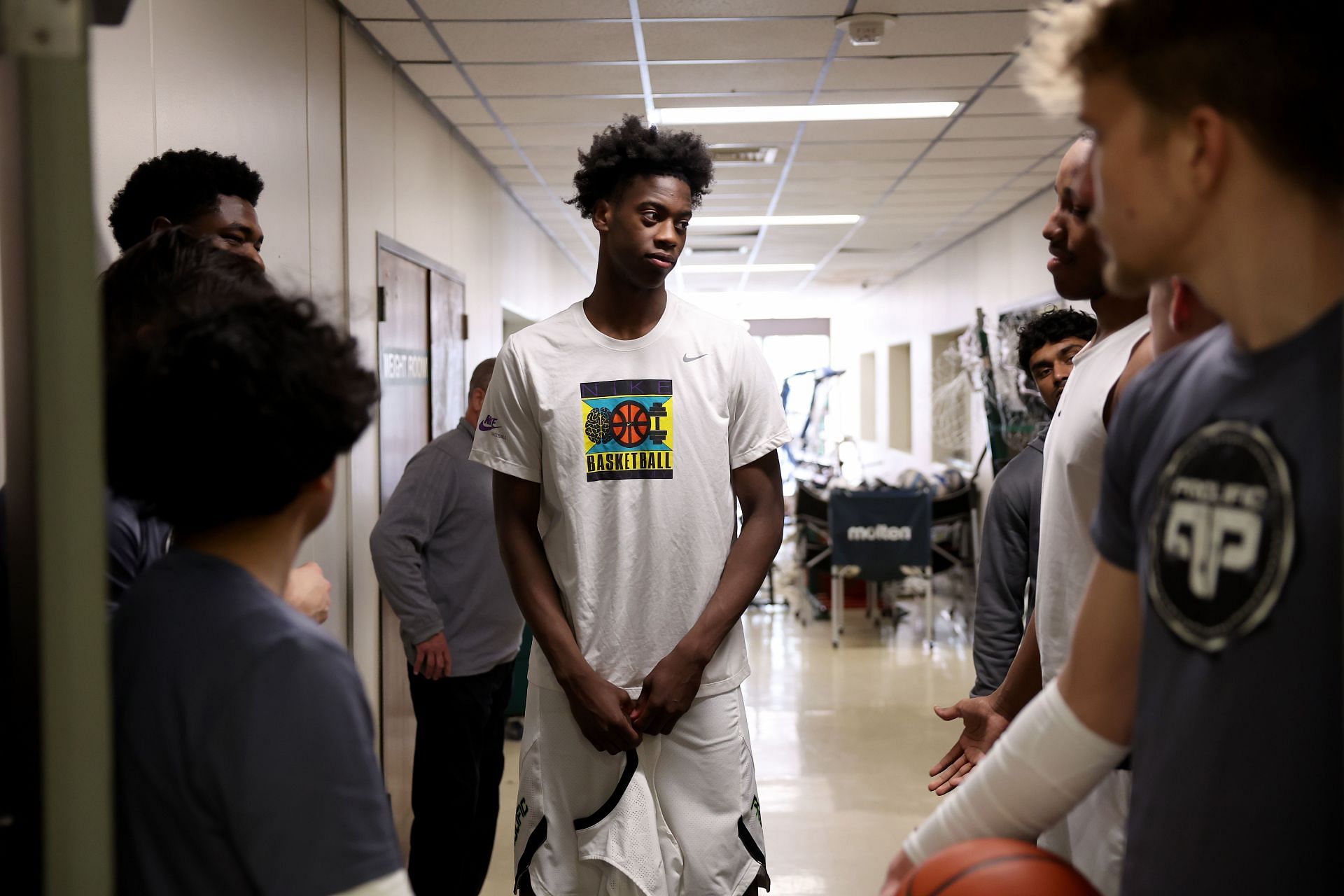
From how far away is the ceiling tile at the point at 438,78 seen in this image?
4227mm

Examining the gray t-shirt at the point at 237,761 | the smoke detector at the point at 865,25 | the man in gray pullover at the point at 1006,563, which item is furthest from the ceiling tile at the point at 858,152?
the gray t-shirt at the point at 237,761

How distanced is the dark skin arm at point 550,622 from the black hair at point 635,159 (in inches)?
25.1

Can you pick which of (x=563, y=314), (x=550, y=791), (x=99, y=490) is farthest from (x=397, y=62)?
(x=99, y=490)

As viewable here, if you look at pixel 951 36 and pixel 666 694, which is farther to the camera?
pixel 951 36

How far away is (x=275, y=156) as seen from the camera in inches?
120

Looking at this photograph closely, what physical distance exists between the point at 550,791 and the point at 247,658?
1156 mm

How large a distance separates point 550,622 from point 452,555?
4.76 feet

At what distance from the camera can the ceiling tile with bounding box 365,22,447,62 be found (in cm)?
375

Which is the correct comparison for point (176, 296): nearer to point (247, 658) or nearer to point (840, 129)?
point (247, 658)

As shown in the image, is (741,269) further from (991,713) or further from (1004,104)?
(991,713)

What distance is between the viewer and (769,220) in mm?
8141

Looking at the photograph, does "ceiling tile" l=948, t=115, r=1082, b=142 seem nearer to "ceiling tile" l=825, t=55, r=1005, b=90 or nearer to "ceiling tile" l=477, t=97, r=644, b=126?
"ceiling tile" l=825, t=55, r=1005, b=90

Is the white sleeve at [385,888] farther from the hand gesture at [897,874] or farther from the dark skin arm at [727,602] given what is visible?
the dark skin arm at [727,602]

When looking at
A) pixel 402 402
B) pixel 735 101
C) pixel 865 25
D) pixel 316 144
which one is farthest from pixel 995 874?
pixel 735 101
